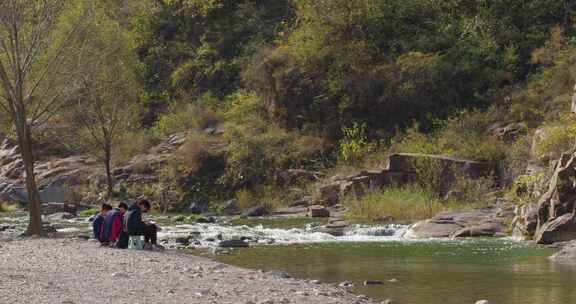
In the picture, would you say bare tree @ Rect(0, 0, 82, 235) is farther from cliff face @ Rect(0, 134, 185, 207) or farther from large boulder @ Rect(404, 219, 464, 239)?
cliff face @ Rect(0, 134, 185, 207)

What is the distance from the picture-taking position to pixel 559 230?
26.0 meters

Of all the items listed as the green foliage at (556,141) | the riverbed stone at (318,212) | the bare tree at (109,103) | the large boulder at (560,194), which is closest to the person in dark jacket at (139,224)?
the large boulder at (560,194)

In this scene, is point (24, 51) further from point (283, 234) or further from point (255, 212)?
point (255, 212)

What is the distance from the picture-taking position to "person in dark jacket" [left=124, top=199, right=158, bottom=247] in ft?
80.9

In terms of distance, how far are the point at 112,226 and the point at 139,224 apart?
1.15 metres

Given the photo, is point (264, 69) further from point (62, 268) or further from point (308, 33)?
point (62, 268)

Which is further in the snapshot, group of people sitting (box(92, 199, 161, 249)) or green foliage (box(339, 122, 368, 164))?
green foliage (box(339, 122, 368, 164))

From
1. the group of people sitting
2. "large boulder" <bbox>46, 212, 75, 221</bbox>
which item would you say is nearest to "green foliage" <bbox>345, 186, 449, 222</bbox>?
the group of people sitting

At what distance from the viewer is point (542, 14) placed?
49906 millimetres

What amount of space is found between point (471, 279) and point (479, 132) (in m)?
25.1

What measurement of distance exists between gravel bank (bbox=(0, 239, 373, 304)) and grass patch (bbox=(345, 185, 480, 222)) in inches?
545

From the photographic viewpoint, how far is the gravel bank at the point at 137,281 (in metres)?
15.0

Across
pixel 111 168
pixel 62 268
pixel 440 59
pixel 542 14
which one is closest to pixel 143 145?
pixel 111 168

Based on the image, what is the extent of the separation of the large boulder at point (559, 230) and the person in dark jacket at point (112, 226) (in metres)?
10.6
